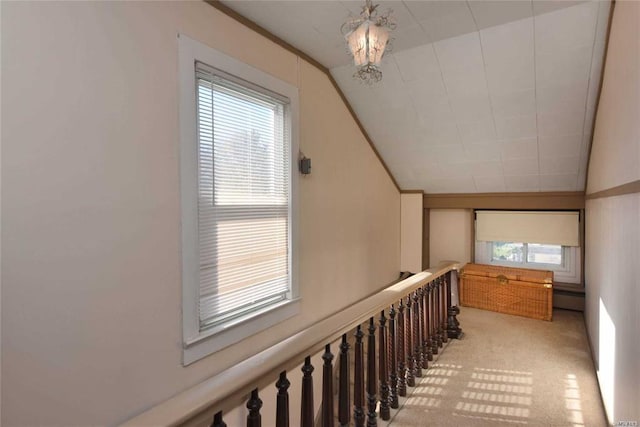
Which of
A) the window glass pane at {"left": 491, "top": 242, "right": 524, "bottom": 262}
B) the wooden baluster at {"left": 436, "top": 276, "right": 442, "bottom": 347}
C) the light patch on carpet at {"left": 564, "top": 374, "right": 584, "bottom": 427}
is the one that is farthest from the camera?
the window glass pane at {"left": 491, "top": 242, "right": 524, "bottom": 262}

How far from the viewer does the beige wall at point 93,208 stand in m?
1.25

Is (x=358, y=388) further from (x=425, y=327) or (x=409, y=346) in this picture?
(x=425, y=327)

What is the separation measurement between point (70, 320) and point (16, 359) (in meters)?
0.20

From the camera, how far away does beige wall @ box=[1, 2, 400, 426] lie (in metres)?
1.25

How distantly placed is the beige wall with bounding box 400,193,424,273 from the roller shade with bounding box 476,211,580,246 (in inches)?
31.6

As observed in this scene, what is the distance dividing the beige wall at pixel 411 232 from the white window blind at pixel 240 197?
238cm

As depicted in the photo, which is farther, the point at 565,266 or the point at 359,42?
the point at 565,266

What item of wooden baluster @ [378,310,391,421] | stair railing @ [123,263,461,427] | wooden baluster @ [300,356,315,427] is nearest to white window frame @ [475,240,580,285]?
stair railing @ [123,263,461,427]

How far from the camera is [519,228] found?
13.9ft

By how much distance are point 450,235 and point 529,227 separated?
0.94 m

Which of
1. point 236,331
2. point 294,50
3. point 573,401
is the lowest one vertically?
point 573,401

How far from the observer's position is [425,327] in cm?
250

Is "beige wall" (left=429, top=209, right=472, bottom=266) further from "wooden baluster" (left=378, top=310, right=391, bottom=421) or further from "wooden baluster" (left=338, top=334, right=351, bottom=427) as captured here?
"wooden baluster" (left=338, top=334, right=351, bottom=427)

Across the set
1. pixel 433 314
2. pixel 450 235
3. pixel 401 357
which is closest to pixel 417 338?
pixel 401 357
